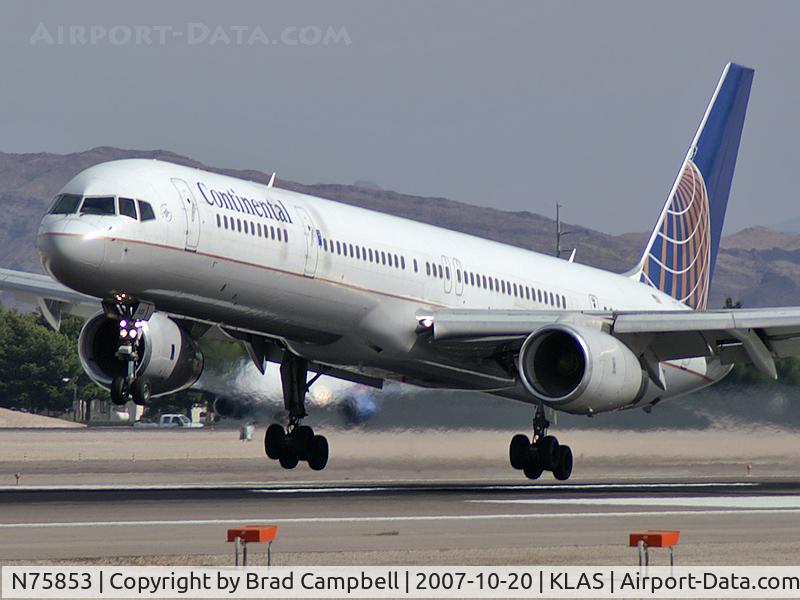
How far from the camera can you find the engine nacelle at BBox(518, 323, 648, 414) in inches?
1115

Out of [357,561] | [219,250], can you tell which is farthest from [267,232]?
[357,561]

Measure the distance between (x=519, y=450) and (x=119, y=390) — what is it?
33.8 feet

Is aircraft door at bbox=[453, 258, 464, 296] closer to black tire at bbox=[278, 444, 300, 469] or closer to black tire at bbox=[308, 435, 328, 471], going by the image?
black tire at bbox=[308, 435, 328, 471]

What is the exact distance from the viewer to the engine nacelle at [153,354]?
2884 cm

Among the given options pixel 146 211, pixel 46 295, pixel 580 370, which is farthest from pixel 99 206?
pixel 580 370

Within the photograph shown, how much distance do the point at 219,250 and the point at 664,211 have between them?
17857 millimetres

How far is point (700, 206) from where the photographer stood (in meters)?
42.3

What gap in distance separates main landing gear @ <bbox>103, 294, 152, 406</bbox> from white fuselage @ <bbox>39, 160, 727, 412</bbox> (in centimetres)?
37

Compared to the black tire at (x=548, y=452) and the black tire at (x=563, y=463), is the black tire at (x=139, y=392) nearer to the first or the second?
the black tire at (x=548, y=452)

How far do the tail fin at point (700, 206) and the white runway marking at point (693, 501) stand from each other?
13723 mm

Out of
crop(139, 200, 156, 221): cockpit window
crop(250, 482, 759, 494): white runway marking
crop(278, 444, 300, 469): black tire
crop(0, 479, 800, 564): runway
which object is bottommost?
crop(0, 479, 800, 564): runway

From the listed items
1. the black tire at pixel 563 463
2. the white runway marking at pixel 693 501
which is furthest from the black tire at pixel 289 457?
the white runway marking at pixel 693 501

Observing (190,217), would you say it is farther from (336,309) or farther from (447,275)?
(447,275)

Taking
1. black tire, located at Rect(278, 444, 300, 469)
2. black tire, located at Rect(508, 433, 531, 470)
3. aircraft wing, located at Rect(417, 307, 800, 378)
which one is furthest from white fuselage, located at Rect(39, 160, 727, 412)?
black tire, located at Rect(278, 444, 300, 469)
